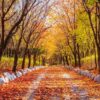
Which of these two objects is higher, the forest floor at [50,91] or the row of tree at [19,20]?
the row of tree at [19,20]

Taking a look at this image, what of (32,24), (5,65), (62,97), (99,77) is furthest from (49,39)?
(62,97)

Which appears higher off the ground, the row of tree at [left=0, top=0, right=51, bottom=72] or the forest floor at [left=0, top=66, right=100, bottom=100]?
the row of tree at [left=0, top=0, right=51, bottom=72]

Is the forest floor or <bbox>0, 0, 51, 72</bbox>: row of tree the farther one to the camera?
<bbox>0, 0, 51, 72</bbox>: row of tree

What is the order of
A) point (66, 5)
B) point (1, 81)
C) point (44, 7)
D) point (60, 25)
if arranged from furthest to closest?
point (60, 25) < point (66, 5) < point (44, 7) < point (1, 81)

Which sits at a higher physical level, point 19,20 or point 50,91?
point 19,20

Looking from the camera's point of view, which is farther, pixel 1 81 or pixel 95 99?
pixel 1 81

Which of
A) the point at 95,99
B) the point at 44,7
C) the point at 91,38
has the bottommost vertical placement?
the point at 95,99

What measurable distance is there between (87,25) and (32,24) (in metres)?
9.98

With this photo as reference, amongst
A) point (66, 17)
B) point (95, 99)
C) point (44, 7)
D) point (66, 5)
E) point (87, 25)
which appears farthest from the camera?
point (66, 17)

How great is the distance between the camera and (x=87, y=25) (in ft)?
152

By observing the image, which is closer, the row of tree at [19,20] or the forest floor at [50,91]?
the forest floor at [50,91]

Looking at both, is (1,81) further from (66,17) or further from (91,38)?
(66,17)

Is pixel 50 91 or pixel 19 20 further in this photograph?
pixel 19 20

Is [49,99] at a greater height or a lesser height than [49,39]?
lesser
